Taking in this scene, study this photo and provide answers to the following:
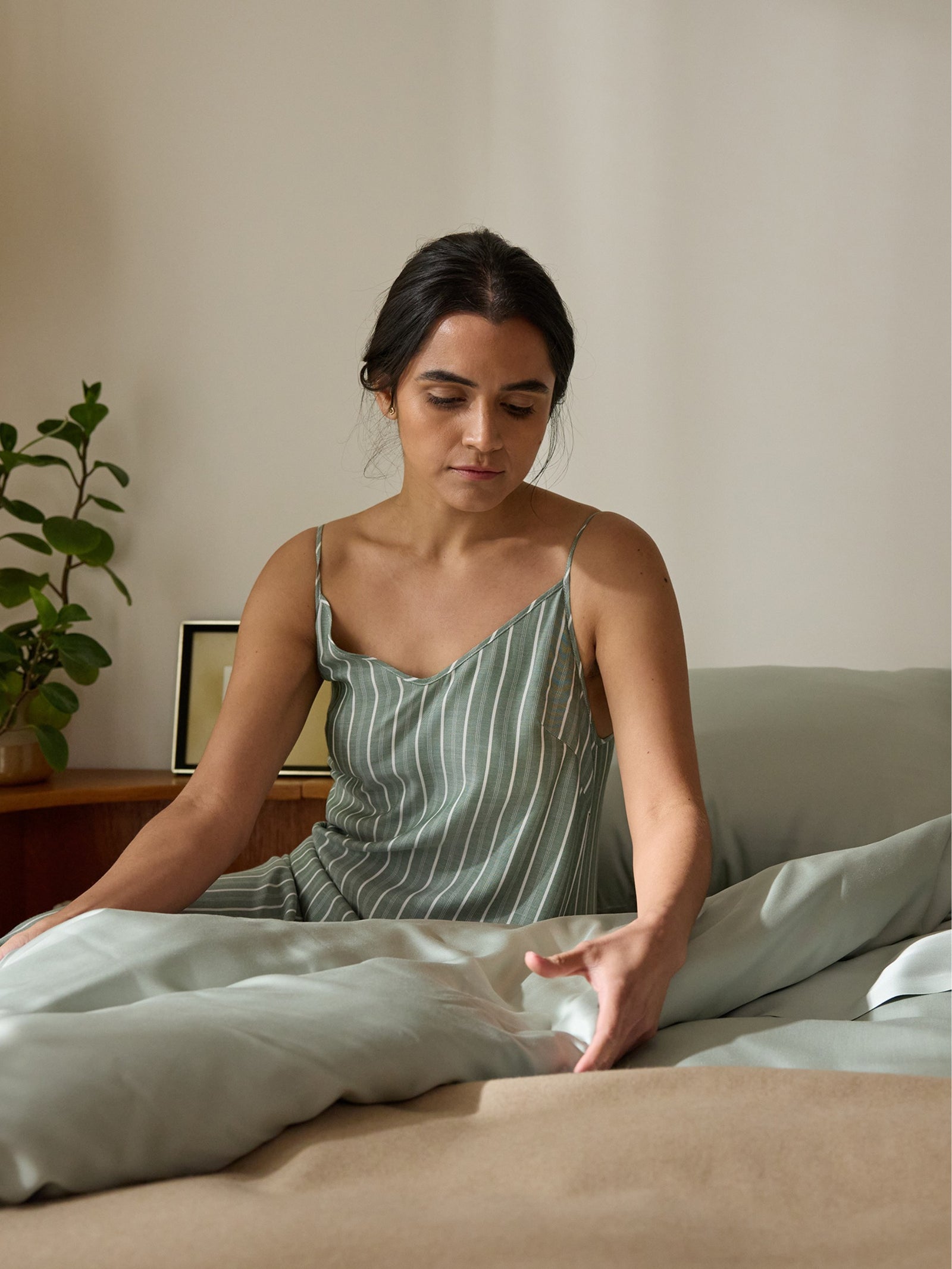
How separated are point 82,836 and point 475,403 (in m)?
1.26

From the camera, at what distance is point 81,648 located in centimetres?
198

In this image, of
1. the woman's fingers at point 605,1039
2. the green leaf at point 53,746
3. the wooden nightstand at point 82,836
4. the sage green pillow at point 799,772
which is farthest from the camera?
the wooden nightstand at point 82,836

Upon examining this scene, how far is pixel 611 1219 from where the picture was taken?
51cm

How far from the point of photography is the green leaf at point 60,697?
1.92 meters

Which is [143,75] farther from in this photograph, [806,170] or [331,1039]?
[331,1039]

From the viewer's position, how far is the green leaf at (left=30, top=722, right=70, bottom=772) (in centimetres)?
192

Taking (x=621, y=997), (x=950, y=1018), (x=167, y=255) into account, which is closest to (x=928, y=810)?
(x=950, y=1018)

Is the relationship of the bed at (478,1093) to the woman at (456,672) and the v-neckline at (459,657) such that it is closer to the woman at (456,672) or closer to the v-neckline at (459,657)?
the woman at (456,672)

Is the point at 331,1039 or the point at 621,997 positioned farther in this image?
the point at 621,997

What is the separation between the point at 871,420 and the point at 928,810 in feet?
2.76

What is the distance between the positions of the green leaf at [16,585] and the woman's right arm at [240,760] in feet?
2.44

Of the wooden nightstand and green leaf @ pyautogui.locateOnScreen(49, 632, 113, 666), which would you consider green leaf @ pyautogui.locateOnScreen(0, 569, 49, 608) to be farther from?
the wooden nightstand

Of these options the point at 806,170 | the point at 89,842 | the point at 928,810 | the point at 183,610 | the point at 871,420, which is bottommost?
the point at 89,842

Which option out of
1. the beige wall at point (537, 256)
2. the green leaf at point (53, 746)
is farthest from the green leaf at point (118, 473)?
the green leaf at point (53, 746)
